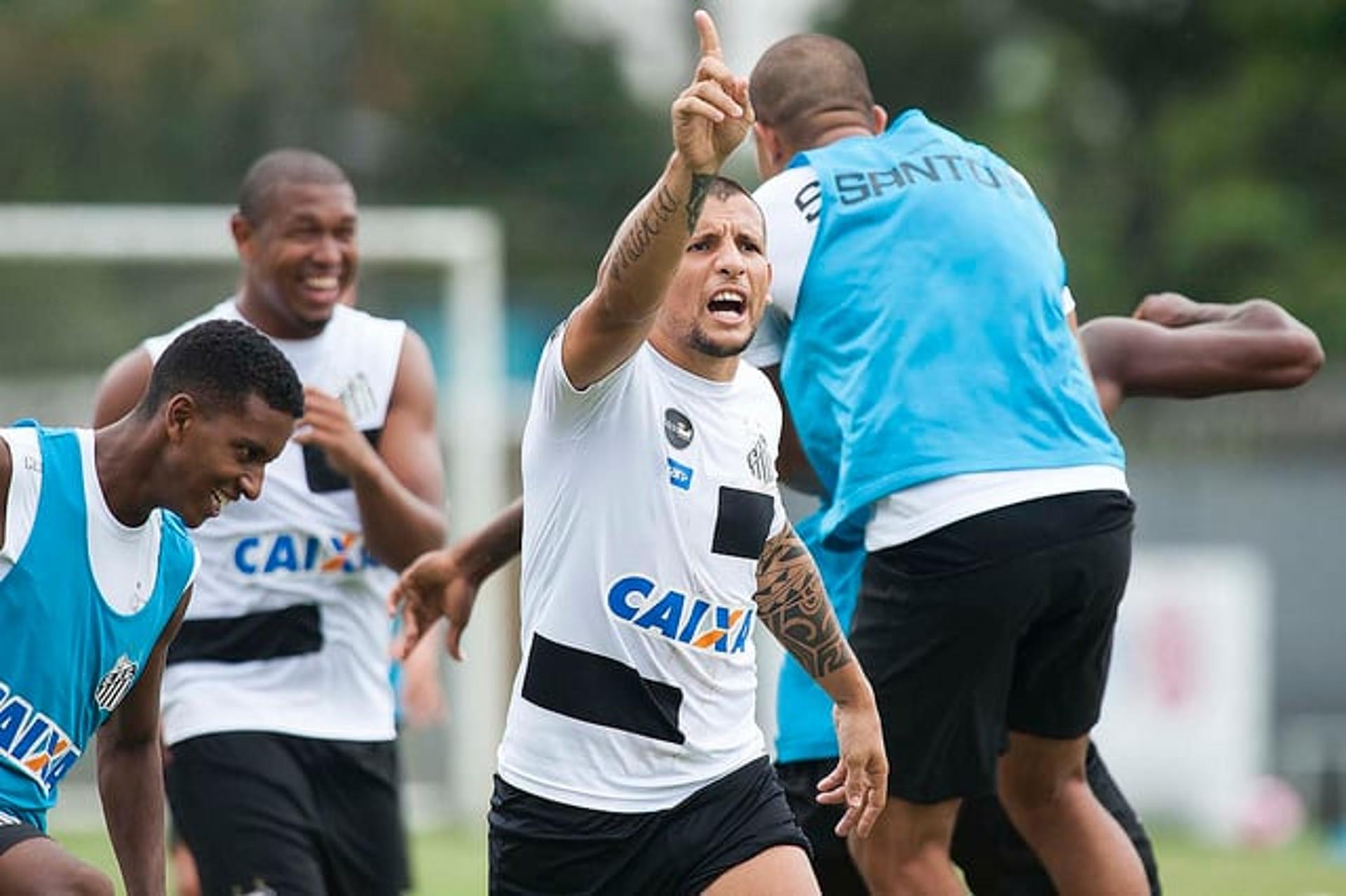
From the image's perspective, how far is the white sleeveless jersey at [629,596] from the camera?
5527 mm

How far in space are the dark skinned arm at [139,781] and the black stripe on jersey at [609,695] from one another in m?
0.90

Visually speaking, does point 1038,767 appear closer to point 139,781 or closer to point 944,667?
point 944,667

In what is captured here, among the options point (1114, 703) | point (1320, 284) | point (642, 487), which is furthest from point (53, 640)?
point (1320, 284)

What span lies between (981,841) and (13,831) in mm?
2900

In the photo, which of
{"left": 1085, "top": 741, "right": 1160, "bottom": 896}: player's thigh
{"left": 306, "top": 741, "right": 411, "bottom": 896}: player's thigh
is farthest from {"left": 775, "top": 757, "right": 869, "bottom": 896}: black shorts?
{"left": 306, "top": 741, "right": 411, "bottom": 896}: player's thigh

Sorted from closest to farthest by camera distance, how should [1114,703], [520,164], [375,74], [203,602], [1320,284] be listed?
[203,602] < [1114,703] < [1320,284] < [375,74] < [520,164]

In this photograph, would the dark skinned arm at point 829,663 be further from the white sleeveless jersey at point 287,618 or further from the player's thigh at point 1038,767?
the white sleeveless jersey at point 287,618

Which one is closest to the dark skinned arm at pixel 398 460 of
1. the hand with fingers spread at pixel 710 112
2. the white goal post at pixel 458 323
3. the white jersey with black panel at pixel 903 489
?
the white jersey with black panel at pixel 903 489

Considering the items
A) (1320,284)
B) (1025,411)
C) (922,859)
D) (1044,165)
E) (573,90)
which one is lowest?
(922,859)

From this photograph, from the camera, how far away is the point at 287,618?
7242 millimetres

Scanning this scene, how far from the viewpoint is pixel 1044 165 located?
110 ft

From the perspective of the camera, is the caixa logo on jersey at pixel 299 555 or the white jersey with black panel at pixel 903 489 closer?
the white jersey with black panel at pixel 903 489

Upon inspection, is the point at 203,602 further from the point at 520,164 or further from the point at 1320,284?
the point at 520,164

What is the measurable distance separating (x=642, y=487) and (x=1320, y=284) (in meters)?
27.3
